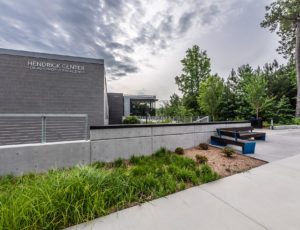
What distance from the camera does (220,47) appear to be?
34.4 ft

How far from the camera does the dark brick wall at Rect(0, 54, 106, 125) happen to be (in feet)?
22.6

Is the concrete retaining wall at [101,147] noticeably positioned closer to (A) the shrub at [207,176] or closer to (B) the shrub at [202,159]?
(B) the shrub at [202,159]

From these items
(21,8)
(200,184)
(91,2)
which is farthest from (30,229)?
(21,8)

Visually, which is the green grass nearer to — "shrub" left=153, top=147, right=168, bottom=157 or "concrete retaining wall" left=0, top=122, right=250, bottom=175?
"concrete retaining wall" left=0, top=122, right=250, bottom=175

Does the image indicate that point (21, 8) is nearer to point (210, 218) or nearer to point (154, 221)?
point (154, 221)

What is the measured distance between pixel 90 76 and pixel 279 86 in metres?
24.9

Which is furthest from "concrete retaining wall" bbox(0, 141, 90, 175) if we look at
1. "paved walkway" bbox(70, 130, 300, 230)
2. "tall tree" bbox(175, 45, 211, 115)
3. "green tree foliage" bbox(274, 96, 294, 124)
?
"tall tree" bbox(175, 45, 211, 115)

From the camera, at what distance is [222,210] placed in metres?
1.82

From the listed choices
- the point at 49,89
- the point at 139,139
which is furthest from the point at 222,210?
the point at 49,89

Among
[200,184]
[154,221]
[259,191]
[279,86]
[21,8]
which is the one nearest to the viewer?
[154,221]

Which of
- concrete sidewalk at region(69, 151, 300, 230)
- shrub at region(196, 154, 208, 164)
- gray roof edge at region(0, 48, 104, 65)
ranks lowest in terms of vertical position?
concrete sidewalk at region(69, 151, 300, 230)

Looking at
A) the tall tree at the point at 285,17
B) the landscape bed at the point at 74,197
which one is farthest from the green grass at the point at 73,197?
the tall tree at the point at 285,17

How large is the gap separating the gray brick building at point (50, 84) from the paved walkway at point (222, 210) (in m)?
7.23

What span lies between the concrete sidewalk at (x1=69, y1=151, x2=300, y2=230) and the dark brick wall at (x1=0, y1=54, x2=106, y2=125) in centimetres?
721
